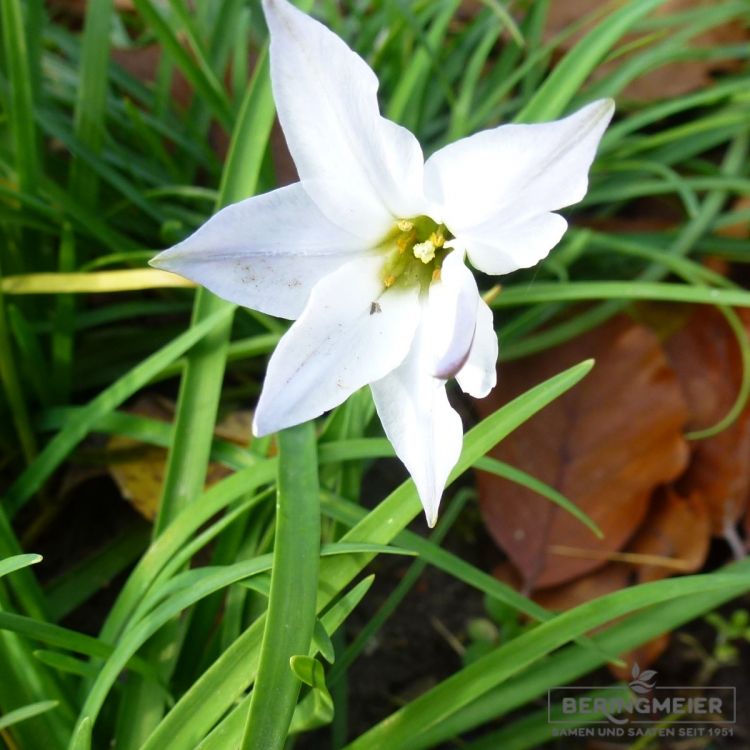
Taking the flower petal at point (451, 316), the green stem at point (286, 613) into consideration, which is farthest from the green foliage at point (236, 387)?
the flower petal at point (451, 316)

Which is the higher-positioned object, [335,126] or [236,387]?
[335,126]

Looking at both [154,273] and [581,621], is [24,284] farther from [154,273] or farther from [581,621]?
[581,621]

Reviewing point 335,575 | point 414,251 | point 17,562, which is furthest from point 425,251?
point 17,562

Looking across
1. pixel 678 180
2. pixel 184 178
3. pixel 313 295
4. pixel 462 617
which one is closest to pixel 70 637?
pixel 313 295

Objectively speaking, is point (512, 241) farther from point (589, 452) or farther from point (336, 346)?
point (589, 452)

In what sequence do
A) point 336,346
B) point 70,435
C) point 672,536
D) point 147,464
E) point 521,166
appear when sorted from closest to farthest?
point 521,166 → point 336,346 → point 70,435 → point 147,464 → point 672,536

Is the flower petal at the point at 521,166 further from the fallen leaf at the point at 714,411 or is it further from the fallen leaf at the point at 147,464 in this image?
the fallen leaf at the point at 714,411
